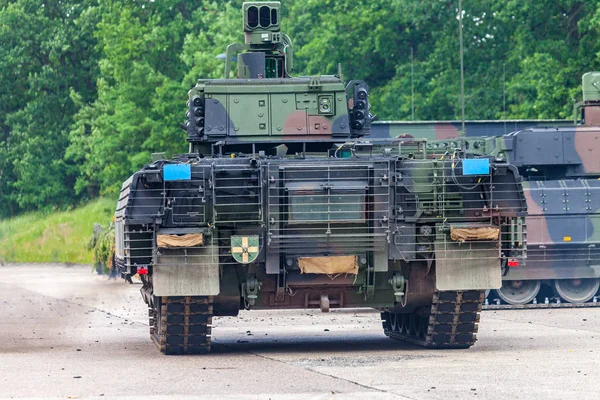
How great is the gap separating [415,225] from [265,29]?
5.85 m

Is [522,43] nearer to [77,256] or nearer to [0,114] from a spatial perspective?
[77,256]

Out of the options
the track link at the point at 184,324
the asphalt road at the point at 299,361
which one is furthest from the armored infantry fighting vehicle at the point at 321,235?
the asphalt road at the point at 299,361

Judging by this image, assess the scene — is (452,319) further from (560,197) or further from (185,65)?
(185,65)

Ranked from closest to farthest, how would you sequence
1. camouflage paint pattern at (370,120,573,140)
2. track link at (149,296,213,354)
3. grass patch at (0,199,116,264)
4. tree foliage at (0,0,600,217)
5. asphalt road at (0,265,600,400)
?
1. asphalt road at (0,265,600,400)
2. track link at (149,296,213,354)
3. camouflage paint pattern at (370,120,573,140)
4. tree foliage at (0,0,600,217)
5. grass patch at (0,199,116,264)

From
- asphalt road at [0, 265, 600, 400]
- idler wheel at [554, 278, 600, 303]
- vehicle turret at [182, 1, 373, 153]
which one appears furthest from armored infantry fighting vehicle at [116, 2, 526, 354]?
idler wheel at [554, 278, 600, 303]

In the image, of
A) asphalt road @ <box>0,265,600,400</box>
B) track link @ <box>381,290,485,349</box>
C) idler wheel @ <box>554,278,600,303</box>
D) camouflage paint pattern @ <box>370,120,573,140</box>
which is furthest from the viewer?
camouflage paint pattern @ <box>370,120,573,140</box>

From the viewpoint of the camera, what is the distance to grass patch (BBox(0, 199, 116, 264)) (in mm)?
48341

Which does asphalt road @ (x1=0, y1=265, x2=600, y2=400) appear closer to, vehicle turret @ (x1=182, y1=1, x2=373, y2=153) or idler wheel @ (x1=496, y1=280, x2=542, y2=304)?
idler wheel @ (x1=496, y1=280, x2=542, y2=304)

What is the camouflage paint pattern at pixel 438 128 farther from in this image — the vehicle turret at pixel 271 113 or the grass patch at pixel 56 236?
the grass patch at pixel 56 236

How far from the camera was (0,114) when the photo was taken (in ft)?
205

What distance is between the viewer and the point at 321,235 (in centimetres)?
1472

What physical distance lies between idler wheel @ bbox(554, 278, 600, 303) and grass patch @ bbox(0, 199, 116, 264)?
24.0 metres

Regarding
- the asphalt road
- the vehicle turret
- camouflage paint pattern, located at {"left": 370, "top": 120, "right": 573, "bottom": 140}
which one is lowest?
the asphalt road

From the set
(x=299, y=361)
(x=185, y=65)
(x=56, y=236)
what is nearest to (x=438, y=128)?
(x=299, y=361)
